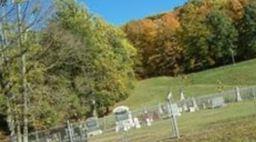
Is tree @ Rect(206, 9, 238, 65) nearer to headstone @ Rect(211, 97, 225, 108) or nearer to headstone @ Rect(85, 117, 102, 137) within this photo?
headstone @ Rect(211, 97, 225, 108)

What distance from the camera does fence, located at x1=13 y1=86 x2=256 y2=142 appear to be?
3332 centimetres

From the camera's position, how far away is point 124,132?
116 ft

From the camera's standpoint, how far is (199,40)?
106m

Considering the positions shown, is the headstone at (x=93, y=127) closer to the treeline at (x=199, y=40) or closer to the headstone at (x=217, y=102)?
the headstone at (x=217, y=102)

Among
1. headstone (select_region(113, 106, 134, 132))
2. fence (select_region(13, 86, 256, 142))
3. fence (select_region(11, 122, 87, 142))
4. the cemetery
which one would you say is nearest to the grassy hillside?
the cemetery

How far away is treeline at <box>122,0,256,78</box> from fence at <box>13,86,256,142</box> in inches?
2051

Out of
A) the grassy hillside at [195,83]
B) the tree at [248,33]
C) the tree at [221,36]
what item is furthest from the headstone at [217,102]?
the tree at [248,33]

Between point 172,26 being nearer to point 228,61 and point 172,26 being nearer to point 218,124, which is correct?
point 228,61

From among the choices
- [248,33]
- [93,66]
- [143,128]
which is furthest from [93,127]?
[248,33]

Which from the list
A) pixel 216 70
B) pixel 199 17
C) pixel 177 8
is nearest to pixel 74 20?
pixel 216 70

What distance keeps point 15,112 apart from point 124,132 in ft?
49.1

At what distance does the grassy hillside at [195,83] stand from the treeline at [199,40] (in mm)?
6129

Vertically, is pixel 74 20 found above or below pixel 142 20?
below

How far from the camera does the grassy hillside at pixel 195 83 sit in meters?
86.0
